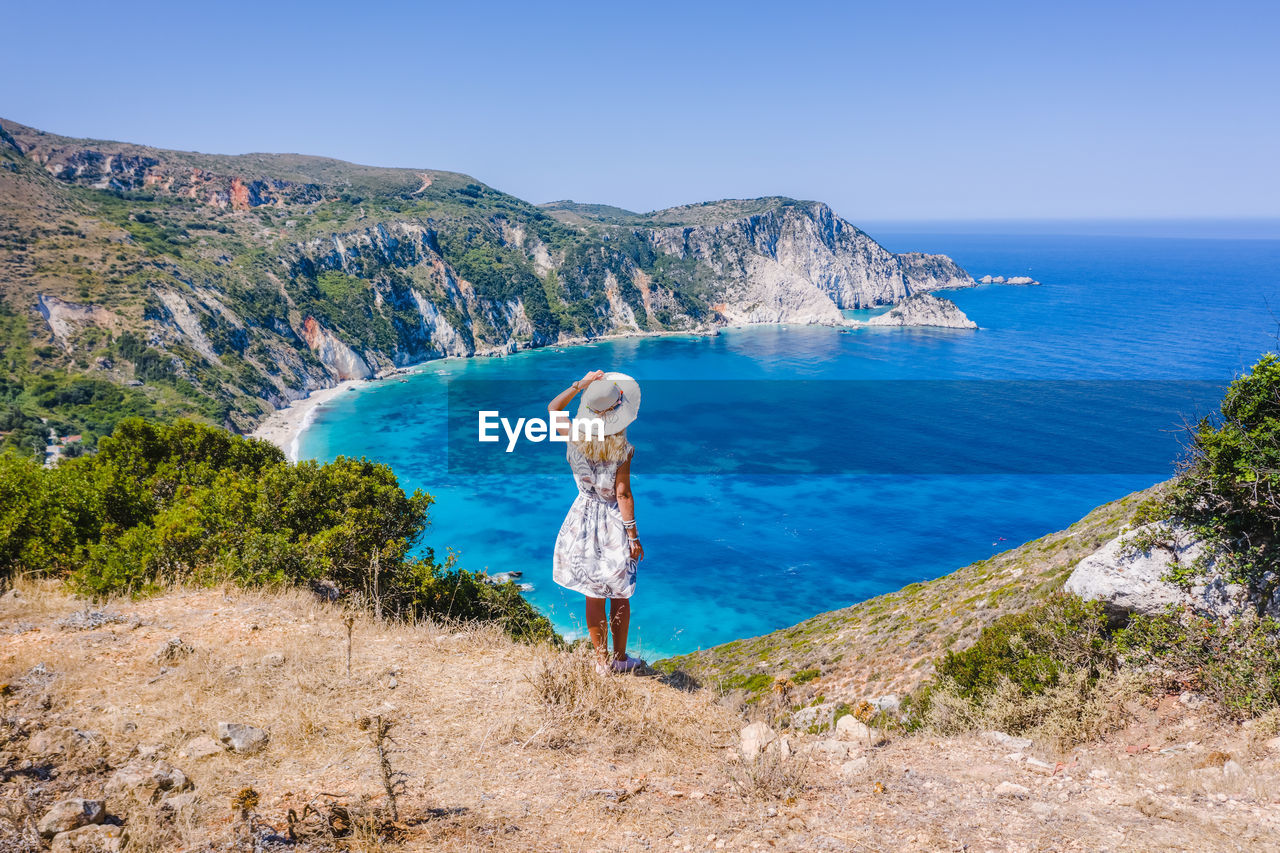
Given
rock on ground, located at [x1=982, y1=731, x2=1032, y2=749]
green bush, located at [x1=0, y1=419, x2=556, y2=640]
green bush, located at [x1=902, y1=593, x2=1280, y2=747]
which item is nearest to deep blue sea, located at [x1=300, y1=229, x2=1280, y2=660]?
green bush, located at [x1=0, y1=419, x2=556, y2=640]

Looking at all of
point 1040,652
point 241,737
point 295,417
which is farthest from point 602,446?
point 295,417

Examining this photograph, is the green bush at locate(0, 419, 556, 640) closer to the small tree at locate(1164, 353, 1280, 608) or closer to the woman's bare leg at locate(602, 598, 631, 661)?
the woman's bare leg at locate(602, 598, 631, 661)

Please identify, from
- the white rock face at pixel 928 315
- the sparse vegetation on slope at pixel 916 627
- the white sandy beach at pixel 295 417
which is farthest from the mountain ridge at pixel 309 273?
the sparse vegetation on slope at pixel 916 627

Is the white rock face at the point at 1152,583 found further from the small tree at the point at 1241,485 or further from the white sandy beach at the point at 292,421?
the white sandy beach at the point at 292,421

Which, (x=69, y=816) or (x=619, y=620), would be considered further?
(x=619, y=620)

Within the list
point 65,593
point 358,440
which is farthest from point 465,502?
point 65,593

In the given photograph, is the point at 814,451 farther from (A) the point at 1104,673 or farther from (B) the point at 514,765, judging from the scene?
(B) the point at 514,765
